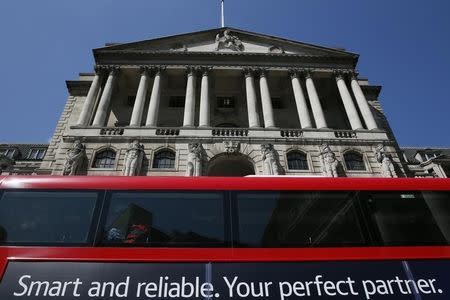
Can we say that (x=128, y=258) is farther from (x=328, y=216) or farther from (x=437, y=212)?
(x=437, y=212)

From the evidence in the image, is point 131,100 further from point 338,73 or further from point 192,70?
point 338,73

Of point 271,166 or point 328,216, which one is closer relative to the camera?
point 328,216

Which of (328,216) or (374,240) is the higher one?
(328,216)

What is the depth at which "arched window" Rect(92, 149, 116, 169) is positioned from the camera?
64.6ft

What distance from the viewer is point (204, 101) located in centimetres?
2412

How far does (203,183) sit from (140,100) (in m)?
18.7

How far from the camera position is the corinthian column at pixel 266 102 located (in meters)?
22.9

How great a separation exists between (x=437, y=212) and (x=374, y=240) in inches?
65.9

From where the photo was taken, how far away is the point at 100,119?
72.9 feet

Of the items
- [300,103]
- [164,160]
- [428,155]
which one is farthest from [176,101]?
[428,155]

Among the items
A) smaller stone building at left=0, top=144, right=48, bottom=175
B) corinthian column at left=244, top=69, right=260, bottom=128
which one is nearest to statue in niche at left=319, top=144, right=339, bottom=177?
corinthian column at left=244, top=69, right=260, bottom=128

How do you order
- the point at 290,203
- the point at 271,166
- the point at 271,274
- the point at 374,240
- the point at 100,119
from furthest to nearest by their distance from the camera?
the point at 100,119 → the point at 271,166 → the point at 290,203 → the point at 374,240 → the point at 271,274

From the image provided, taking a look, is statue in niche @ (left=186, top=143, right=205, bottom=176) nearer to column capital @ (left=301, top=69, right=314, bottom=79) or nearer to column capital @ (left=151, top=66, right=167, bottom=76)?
column capital @ (left=151, top=66, right=167, bottom=76)

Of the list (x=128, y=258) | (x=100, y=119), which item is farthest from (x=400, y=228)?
(x=100, y=119)
